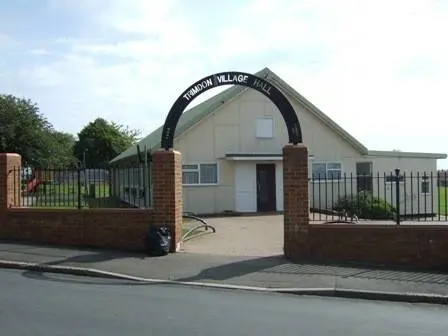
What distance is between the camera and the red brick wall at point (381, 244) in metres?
12.8

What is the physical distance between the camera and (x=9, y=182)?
16.4 meters

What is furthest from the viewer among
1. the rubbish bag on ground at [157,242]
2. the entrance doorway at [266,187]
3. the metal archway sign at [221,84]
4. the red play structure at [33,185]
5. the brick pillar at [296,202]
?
the entrance doorway at [266,187]

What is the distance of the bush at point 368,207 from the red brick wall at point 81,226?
45.7 feet

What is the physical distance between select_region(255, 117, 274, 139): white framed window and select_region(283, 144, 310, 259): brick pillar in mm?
17477

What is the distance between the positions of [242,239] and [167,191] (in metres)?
4.70

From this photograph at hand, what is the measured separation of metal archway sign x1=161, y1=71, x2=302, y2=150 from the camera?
14.9 m

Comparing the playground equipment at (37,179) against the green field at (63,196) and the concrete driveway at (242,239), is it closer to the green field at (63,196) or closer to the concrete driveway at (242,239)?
the green field at (63,196)

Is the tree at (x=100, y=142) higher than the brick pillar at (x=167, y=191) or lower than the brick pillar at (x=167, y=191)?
higher

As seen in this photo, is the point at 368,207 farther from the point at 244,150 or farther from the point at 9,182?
the point at 9,182

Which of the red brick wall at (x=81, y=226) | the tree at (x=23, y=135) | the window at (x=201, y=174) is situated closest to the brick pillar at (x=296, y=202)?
the red brick wall at (x=81, y=226)

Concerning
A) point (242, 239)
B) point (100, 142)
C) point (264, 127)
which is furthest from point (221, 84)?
point (100, 142)

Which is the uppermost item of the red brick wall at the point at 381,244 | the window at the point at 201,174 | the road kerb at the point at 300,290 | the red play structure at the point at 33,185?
the window at the point at 201,174

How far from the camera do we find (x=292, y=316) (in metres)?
8.49

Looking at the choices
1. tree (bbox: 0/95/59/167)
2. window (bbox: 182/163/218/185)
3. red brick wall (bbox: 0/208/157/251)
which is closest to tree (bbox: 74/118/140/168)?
tree (bbox: 0/95/59/167)
